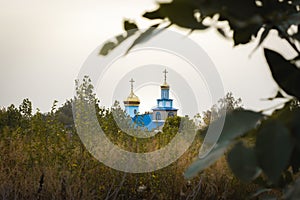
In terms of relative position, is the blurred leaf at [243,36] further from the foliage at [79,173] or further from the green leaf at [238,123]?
the foliage at [79,173]

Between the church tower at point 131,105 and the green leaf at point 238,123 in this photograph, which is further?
the church tower at point 131,105

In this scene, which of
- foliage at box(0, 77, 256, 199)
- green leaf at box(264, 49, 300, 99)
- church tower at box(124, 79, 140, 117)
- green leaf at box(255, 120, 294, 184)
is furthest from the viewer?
church tower at box(124, 79, 140, 117)

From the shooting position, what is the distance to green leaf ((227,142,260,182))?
11.2 inches

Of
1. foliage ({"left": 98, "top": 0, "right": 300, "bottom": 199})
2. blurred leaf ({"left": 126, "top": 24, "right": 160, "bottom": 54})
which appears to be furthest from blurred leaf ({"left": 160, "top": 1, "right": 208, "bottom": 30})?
blurred leaf ({"left": 126, "top": 24, "right": 160, "bottom": 54})

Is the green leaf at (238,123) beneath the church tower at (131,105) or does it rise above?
beneath

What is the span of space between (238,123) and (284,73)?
10cm

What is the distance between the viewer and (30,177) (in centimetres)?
344

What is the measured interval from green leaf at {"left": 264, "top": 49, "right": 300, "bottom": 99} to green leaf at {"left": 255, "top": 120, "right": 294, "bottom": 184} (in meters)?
0.12

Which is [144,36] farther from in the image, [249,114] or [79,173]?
[79,173]

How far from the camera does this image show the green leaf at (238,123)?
32 centimetres

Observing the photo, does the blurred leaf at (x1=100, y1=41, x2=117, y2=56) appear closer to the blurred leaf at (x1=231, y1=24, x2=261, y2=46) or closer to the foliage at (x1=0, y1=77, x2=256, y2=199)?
the blurred leaf at (x1=231, y1=24, x2=261, y2=46)

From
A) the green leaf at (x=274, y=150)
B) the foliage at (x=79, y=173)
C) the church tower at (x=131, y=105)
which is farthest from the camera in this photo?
the church tower at (x=131, y=105)

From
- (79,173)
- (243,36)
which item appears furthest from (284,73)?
(79,173)

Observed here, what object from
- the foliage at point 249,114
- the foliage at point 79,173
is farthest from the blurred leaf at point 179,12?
the foliage at point 79,173
